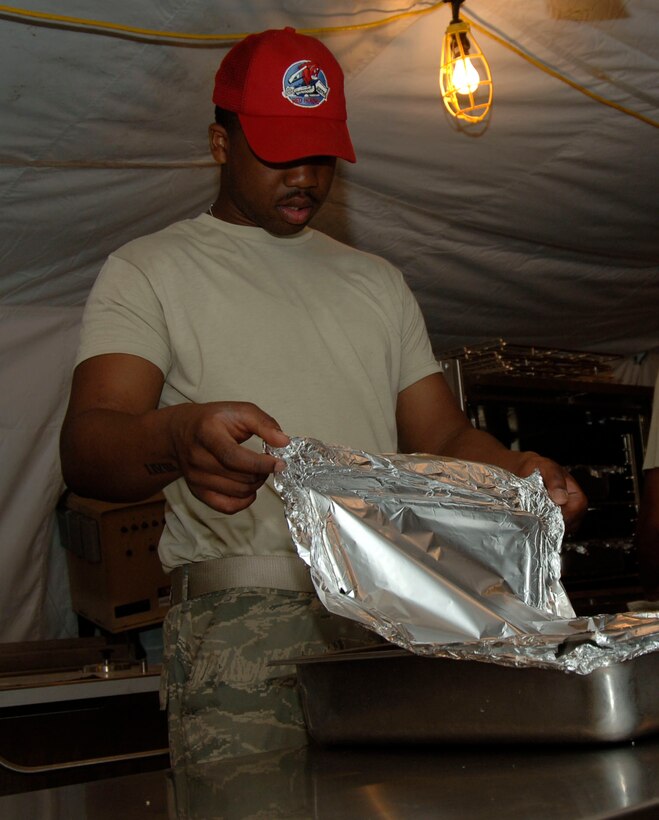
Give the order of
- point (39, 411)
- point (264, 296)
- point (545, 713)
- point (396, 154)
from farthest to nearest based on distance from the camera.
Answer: point (39, 411) → point (396, 154) → point (264, 296) → point (545, 713)

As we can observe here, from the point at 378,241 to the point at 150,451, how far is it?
6.49ft

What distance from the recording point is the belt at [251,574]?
130 centimetres

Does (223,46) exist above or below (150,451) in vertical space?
above

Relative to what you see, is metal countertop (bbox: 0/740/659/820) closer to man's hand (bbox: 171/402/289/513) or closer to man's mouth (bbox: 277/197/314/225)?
man's hand (bbox: 171/402/289/513)

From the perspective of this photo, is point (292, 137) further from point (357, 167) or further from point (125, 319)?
point (357, 167)

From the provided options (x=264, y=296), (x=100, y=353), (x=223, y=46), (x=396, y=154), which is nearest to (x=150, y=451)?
(x=100, y=353)

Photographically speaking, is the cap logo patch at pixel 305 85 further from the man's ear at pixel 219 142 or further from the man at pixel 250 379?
the man's ear at pixel 219 142

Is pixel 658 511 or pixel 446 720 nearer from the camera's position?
pixel 446 720

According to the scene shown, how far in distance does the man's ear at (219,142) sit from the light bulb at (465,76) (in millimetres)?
671

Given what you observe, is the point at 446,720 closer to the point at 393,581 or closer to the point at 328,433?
the point at 393,581

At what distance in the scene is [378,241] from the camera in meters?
2.99

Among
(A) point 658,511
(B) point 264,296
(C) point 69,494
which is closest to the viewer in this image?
(B) point 264,296

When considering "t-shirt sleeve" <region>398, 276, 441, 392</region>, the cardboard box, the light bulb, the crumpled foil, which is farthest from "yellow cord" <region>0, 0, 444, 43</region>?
the cardboard box

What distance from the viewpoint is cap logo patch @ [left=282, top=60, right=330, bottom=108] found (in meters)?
1.50
